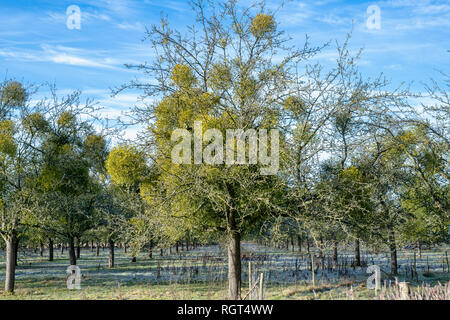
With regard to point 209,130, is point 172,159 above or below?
below

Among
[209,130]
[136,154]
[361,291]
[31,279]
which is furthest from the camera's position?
[31,279]

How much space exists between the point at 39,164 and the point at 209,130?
38.8 feet

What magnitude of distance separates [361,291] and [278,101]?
8.70 meters
